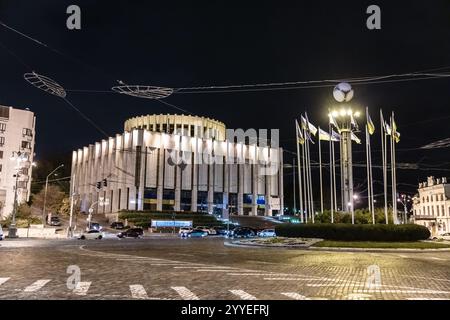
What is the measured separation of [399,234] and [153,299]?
26781 mm

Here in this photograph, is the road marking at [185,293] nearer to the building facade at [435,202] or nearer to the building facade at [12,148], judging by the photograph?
the building facade at [12,148]

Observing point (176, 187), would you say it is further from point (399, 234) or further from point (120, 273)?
point (120, 273)

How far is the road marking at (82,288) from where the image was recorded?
34.8ft

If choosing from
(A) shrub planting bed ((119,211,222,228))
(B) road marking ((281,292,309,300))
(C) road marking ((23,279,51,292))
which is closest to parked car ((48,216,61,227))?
(A) shrub planting bed ((119,211,222,228))

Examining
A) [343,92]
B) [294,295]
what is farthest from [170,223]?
[294,295]

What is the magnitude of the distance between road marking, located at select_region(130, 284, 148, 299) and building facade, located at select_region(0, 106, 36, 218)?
256ft

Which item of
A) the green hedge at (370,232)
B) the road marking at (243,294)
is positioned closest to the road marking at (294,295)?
the road marking at (243,294)

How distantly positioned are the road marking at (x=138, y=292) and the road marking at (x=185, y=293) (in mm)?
834

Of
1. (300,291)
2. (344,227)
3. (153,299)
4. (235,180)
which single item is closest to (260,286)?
(300,291)

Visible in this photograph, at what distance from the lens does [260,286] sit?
1211cm

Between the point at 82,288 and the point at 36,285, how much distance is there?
4.70 feet

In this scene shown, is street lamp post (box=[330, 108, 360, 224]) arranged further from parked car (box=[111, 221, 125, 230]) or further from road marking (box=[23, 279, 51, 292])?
parked car (box=[111, 221, 125, 230])

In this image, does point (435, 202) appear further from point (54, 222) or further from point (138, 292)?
point (138, 292)
